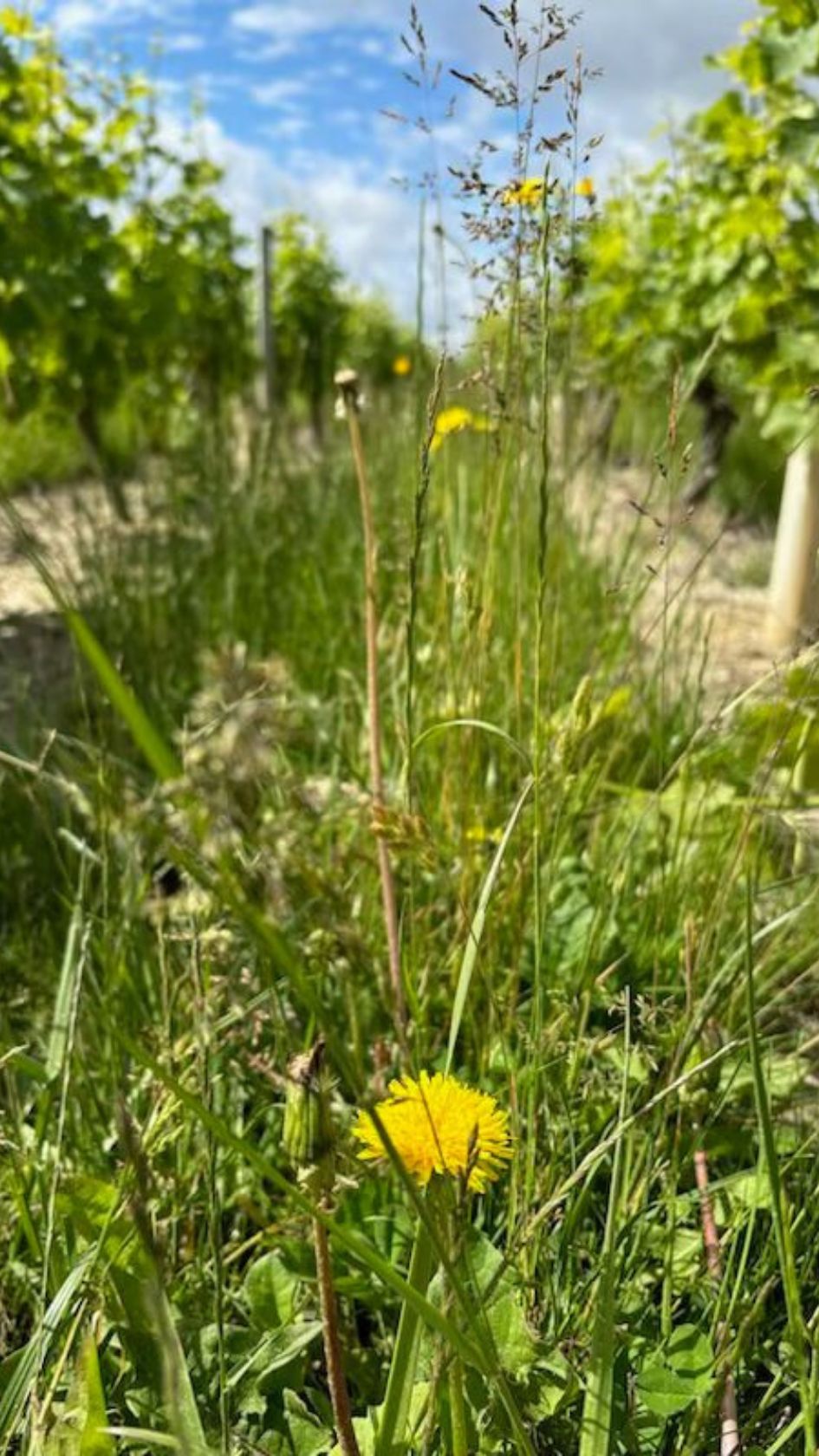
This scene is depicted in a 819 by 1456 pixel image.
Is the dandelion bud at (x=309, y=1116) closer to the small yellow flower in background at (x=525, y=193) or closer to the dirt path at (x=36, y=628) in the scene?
the small yellow flower in background at (x=525, y=193)

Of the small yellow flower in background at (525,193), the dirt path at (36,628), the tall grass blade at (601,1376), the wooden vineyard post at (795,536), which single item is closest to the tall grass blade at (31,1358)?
the tall grass blade at (601,1376)

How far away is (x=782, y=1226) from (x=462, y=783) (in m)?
0.69

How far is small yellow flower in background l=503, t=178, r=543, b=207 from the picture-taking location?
1002mm

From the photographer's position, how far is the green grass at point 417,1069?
0.67 metres

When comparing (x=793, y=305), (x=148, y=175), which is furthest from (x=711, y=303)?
(x=148, y=175)

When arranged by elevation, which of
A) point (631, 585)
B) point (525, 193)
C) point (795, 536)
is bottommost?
point (795, 536)

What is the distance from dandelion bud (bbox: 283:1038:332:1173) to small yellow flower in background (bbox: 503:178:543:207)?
0.66 m

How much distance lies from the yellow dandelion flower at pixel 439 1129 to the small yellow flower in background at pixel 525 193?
621 millimetres

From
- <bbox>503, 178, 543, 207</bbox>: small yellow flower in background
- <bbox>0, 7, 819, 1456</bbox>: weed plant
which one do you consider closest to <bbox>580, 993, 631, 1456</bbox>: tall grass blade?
<bbox>0, 7, 819, 1456</bbox>: weed plant

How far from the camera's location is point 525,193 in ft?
3.37

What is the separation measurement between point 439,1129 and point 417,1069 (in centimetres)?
12

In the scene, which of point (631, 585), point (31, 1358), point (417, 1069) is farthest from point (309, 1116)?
point (631, 585)

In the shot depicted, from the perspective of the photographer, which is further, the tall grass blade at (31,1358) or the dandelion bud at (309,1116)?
the tall grass blade at (31,1358)

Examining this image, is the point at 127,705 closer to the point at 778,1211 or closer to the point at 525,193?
the point at 778,1211
